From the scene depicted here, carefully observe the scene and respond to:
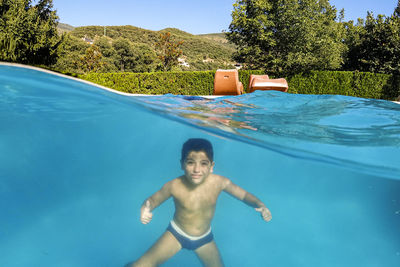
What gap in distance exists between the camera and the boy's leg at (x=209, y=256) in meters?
3.74

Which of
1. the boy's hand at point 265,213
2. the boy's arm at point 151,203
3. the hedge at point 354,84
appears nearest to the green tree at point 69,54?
the hedge at point 354,84

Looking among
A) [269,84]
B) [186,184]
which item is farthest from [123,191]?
[186,184]

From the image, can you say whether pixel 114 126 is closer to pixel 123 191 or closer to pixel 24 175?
pixel 24 175

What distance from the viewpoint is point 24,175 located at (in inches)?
451

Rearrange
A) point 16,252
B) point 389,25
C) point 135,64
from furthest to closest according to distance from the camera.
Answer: point 135,64 → point 389,25 → point 16,252

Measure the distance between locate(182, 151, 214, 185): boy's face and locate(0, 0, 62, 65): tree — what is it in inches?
643

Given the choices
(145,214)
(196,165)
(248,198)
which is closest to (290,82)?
(248,198)

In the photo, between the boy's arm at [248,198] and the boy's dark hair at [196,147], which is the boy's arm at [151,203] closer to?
the boy's dark hair at [196,147]

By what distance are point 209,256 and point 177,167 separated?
38.0 feet

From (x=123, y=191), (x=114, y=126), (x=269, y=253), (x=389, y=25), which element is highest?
(x=389, y=25)

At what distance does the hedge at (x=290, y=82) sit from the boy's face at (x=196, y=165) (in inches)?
785

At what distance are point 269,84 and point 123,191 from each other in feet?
32.2

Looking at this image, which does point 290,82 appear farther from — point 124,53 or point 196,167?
point 124,53

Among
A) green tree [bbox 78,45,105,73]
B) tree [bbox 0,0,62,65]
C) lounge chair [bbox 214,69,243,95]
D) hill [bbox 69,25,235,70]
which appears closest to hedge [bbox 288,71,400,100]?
lounge chair [bbox 214,69,243,95]
